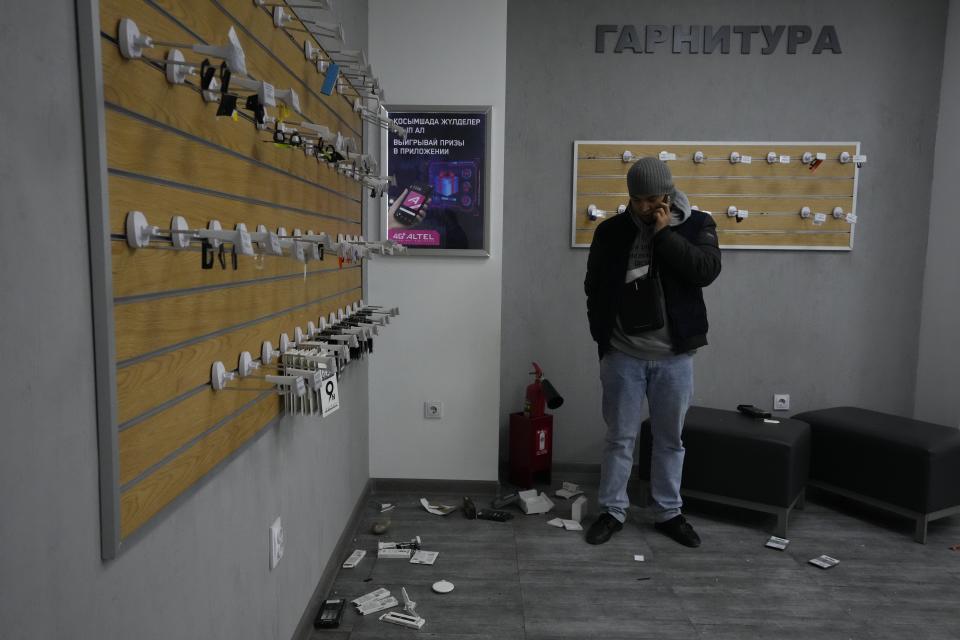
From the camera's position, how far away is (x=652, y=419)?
270 centimetres

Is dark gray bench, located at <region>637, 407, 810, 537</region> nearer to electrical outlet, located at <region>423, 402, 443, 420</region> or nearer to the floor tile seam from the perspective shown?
the floor tile seam

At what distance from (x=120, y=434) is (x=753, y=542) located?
8.42 feet

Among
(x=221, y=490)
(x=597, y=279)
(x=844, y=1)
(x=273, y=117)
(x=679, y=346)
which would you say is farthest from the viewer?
(x=844, y=1)

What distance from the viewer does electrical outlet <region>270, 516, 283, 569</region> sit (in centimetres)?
161

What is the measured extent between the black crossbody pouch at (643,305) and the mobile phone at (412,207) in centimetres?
108

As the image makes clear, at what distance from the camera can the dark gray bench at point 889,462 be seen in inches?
103

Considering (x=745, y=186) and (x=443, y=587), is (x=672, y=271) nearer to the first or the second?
(x=745, y=186)

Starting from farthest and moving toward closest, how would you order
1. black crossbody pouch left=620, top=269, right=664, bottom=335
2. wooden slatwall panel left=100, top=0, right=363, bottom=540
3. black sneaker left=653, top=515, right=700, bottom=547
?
black sneaker left=653, top=515, right=700, bottom=547 < black crossbody pouch left=620, top=269, right=664, bottom=335 < wooden slatwall panel left=100, top=0, right=363, bottom=540

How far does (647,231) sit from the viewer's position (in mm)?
2561

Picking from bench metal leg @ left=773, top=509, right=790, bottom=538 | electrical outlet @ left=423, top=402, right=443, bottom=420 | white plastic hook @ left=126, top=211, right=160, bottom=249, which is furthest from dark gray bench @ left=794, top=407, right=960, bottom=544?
white plastic hook @ left=126, top=211, right=160, bottom=249

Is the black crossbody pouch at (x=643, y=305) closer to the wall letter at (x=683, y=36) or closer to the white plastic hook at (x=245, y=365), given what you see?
the wall letter at (x=683, y=36)

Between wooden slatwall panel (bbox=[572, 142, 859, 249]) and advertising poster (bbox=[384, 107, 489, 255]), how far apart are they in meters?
0.63

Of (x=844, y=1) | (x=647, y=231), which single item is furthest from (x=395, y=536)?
(x=844, y=1)

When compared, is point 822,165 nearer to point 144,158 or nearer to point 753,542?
point 753,542
